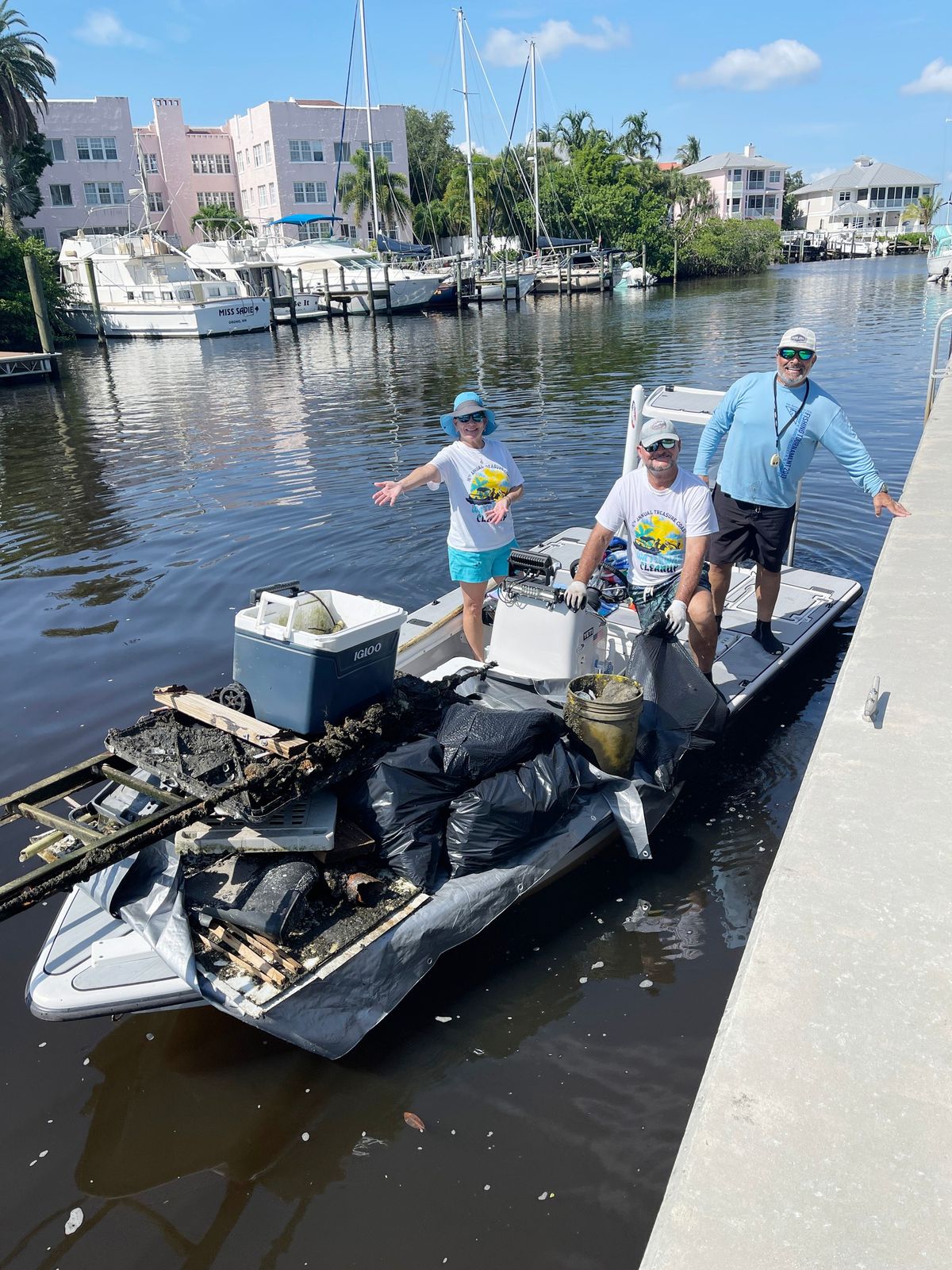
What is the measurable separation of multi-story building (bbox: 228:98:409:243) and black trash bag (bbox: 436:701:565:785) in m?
60.9

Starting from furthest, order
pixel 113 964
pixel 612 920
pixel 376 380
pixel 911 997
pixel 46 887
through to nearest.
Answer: pixel 376 380, pixel 612 920, pixel 113 964, pixel 46 887, pixel 911 997

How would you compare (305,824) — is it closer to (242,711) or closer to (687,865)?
(242,711)

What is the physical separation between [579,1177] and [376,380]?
23582 millimetres

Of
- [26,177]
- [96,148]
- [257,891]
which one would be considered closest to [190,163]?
[96,148]

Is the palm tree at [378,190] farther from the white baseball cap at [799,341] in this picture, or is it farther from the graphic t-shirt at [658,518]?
the graphic t-shirt at [658,518]

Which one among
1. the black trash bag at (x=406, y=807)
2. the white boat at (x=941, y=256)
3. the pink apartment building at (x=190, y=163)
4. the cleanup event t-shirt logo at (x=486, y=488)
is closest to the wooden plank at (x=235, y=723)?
the black trash bag at (x=406, y=807)

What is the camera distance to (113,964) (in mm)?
3746

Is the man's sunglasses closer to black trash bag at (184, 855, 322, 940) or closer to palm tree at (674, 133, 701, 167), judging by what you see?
black trash bag at (184, 855, 322, 940)

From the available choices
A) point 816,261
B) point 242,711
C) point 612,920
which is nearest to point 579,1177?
point 612,920

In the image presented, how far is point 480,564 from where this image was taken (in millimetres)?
5879

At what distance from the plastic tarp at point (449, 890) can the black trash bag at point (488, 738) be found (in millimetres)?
337

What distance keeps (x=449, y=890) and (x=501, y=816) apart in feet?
1.35

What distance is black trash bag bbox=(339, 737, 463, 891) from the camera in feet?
13.5

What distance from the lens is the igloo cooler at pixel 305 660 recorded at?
3.91m
